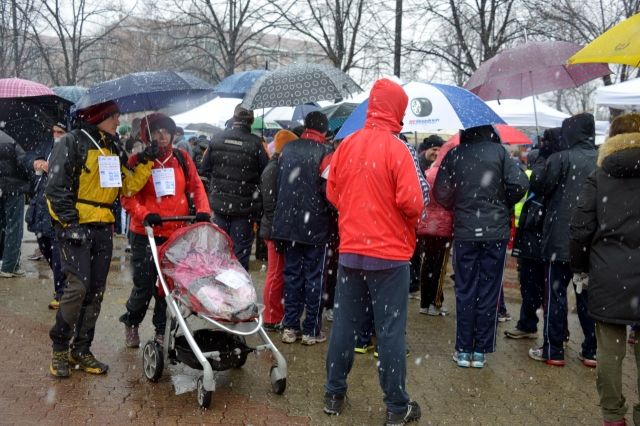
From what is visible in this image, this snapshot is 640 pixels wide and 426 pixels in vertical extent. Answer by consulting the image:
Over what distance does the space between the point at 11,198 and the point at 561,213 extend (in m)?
6.97

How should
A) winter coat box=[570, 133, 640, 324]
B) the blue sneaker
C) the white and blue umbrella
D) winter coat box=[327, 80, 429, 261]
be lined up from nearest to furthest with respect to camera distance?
1. winter coat box=[570, 133, 640, 324]
2. winter coat box=[327, 80, 429, 261]
3. the white and blue umbrella
4. the blue sneaker

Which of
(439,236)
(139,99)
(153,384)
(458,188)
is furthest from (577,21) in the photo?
(153,384)

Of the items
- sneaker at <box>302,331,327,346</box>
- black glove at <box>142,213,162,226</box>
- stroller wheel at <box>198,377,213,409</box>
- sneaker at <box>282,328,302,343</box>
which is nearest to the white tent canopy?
sneaker at <box>302,331,327,346</box>

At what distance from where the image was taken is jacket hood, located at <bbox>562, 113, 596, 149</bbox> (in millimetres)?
5824

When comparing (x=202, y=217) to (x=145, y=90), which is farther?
(x=202, y=217)

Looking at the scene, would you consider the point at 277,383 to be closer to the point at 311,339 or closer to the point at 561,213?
the point at 311,339

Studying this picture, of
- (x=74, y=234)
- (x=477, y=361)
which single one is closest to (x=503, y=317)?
(x=477, y=361)

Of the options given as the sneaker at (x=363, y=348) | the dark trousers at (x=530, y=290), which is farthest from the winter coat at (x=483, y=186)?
the sneaker at (x=363, y=348)

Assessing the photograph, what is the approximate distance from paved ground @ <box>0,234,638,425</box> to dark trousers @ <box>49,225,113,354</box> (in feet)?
1.09

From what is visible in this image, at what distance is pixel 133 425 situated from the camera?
14.6ft

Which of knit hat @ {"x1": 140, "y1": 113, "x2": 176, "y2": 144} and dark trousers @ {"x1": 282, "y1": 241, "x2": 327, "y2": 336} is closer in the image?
knit hat @ {"x1": 140, "y1": 113, "x2": 176, "y2": 144}

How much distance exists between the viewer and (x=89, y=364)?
539cm

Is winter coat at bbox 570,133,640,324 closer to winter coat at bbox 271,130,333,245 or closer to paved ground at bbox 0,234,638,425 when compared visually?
paved ground at bbox 0,234,638,425

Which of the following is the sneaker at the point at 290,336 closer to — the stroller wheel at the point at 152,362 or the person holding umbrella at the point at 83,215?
the stroller wheel at the point at 152,362
